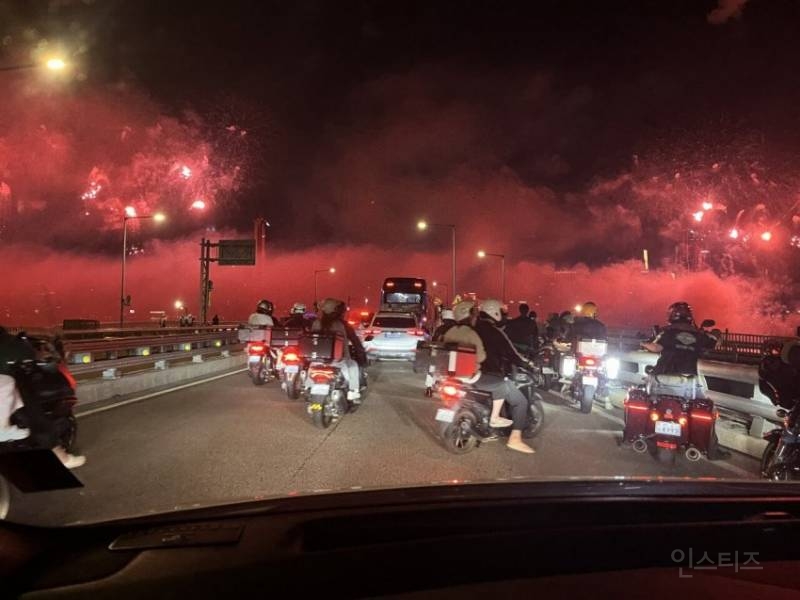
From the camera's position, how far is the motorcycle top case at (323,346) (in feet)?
32.7

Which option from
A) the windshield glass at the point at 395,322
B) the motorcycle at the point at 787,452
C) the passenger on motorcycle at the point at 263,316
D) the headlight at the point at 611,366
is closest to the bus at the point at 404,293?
the windshield glass at the point at 395,322

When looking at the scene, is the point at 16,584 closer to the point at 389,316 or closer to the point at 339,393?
the point at 339,393

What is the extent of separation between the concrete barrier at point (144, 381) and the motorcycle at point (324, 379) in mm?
4919

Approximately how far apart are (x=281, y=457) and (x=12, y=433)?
2796 millimetres

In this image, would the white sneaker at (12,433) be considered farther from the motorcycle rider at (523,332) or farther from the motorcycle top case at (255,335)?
the motorcycle top case at (255,335)

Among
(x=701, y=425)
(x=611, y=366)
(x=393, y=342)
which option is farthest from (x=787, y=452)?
(x=393, y=342)

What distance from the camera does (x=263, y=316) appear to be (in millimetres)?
15602

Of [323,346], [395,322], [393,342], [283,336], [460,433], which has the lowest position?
[393,342]

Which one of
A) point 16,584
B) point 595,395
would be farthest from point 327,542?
point 595,395

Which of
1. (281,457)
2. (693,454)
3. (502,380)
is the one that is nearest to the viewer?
(693,454)

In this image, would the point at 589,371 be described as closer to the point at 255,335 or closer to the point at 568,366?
the point at 568,366

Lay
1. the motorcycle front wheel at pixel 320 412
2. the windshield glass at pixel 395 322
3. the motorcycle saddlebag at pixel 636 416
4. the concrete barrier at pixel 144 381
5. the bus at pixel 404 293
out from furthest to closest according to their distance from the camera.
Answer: the bus at pixel 404 293 < the windshield glass at pixel 395 322 < the concrete barrier at pixel 144 381 < the motorcycle front wheel at pixel 320 412 < the motorcycle saddlebag at pixel 636 416

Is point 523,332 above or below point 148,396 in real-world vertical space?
above

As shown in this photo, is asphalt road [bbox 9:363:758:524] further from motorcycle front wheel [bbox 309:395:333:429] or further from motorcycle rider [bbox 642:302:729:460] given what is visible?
motorcycle rider [bbox 642:302:729:460]
